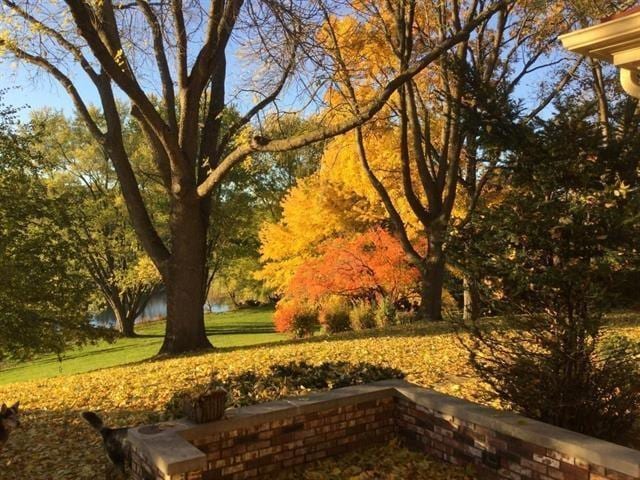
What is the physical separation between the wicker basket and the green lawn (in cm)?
1180

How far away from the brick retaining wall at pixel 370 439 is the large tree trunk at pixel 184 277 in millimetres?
6439

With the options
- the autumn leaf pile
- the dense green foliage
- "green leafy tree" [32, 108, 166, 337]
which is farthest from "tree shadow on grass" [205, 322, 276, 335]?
the dense green foliage

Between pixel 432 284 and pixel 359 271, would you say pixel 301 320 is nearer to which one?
pixel 359 271

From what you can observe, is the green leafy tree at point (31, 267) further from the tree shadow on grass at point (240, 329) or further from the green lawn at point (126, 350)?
the tree shadow on grass at point (240, 329)

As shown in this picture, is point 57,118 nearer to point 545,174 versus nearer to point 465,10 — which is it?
point 465,10

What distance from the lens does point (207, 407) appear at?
4289 millimetres

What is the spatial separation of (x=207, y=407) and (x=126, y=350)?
2249cm

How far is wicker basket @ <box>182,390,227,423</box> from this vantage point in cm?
427

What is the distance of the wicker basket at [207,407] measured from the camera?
14.0 ft

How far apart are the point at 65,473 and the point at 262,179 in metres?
34.1

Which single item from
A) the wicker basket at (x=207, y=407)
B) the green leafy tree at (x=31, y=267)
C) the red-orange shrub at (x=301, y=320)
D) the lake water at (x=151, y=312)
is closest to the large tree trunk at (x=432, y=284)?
the red-orange shrub at (x=301, y=320)

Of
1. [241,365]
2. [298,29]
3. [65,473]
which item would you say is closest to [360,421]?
[65,473]

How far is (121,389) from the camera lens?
23.6 feet

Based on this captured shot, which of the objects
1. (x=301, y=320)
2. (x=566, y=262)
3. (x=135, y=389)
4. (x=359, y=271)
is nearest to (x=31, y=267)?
(x=135, y=389)
